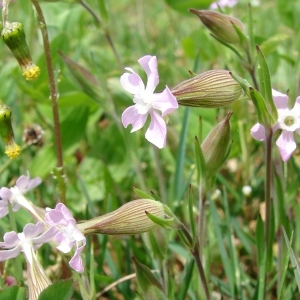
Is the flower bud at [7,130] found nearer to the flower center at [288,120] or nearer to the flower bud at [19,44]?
the flower bud at [19,44]

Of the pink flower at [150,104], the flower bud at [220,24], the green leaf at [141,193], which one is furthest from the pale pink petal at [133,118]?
the flower bud at [220,24]

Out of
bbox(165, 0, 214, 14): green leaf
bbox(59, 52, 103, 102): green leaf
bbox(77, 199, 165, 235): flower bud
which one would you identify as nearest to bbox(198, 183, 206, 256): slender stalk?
bbox(77, 199, 165, 235): flower bud

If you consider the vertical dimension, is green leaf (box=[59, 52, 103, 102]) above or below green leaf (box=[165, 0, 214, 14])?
below

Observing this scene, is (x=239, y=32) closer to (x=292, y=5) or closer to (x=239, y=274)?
(x=239, y=274)

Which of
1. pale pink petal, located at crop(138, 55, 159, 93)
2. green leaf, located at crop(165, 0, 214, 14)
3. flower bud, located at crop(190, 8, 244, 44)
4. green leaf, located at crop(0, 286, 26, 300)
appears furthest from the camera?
green leaf, located at crop(165, 0, 214, 14)

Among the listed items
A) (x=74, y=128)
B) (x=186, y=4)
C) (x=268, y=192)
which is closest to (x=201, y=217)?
(x=268, y=192)

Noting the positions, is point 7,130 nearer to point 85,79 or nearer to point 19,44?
point 19,44

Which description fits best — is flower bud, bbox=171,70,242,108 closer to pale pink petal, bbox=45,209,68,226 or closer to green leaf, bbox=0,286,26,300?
pale pink petal, bbox=45,209,68,226

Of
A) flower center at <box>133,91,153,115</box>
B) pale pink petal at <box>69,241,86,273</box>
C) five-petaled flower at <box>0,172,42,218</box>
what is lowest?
pale pink petal at <box>69,241,86,273</box>
